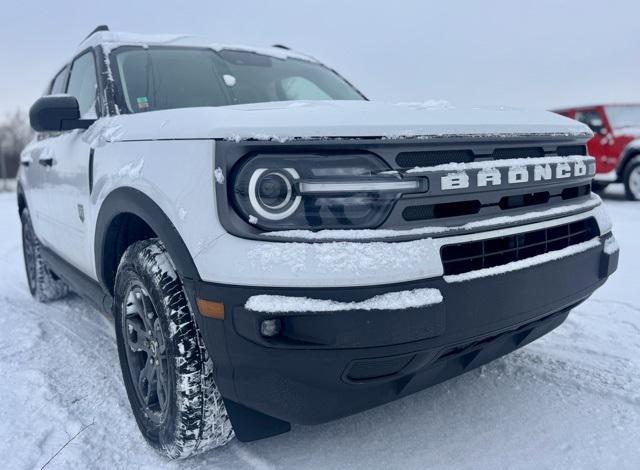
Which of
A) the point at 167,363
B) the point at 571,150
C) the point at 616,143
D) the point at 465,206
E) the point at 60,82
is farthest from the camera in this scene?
the point at 616,143

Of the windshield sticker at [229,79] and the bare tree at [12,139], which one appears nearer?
the windshield sticker at [229,79]

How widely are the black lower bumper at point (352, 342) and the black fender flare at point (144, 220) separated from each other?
0.32ft

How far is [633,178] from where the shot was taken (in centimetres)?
945

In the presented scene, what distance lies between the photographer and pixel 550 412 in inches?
89.9

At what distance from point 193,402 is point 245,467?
331 millimetres

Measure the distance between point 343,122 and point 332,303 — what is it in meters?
0.53

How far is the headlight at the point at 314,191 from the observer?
1585 mm

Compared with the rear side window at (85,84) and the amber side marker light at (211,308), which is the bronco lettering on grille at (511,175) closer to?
the amber side marker light at (211,308)

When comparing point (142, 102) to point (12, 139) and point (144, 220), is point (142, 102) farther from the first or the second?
point (12, 139)

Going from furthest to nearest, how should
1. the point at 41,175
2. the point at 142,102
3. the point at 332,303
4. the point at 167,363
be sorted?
the point at 41,175, the point at 142,102, the point at 167,363, the point at 332,303

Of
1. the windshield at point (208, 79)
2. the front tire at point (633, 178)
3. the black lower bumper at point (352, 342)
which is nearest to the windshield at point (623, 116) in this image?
the front tire at point (633, 178)

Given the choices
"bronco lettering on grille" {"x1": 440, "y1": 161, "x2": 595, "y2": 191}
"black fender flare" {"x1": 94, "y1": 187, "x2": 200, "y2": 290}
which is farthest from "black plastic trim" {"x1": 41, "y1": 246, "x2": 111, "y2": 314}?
"bronco lettering on grille" {"x1": 440, "y1": 161, "x2": 595, "y2": 191}

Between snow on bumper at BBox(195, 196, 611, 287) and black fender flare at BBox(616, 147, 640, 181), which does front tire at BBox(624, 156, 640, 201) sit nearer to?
black fender flare at BBox(616, 147, 640, 181)

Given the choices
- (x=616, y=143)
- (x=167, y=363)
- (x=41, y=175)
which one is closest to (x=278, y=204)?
(x=167, y=363)
